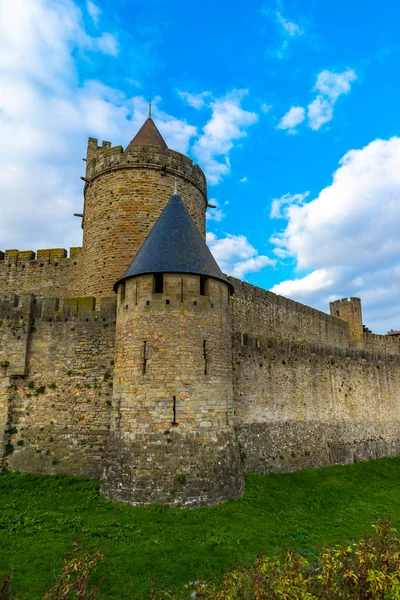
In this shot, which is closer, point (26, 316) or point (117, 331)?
point (117, 331)

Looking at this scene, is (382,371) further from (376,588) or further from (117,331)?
(376,588)

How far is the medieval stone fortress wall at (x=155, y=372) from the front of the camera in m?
9.12

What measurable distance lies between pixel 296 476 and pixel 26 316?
9422 mm

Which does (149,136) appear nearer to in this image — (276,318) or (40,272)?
(40,272)

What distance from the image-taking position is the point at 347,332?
95.1 ft

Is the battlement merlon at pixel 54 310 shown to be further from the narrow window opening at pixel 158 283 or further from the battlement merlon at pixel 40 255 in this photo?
the battlement merlon at pixel 40 255

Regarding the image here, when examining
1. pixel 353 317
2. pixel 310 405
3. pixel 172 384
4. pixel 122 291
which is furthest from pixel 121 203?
pixel 353 317

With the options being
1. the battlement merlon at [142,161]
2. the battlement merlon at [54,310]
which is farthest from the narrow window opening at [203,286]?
the battlement merlon at [142,161]

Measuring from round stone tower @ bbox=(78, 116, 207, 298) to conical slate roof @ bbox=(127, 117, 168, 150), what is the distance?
0.30ft

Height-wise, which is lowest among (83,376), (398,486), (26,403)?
(398,486)

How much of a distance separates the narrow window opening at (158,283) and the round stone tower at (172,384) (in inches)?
0.6

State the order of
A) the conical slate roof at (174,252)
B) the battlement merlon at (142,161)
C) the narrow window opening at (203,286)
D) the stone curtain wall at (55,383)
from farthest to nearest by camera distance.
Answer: the battlement merlon at (142,161) < the stone curtain wall at (55,383) < the narrow window opening at (203,286) < the conical slate roof at (174,252)

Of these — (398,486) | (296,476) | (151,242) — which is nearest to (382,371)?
(398,486)

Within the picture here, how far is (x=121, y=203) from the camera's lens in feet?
48.1
